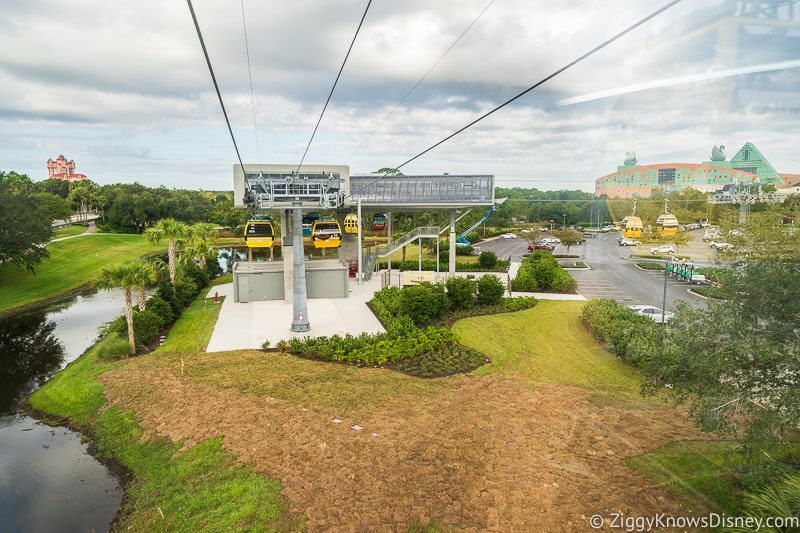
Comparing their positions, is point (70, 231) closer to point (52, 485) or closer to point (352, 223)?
point (352, 223)

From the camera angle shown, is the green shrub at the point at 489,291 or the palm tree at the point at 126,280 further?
the green shrub at the point at 489,291

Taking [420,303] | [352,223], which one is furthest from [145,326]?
[352,223]

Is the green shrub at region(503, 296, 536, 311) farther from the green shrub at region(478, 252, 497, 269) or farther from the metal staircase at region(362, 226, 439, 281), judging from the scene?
the green shrub at region(478, 252, 497, 269)

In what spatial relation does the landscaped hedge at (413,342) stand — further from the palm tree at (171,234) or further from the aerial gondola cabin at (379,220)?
the aerial gondola cabin at (379,220)

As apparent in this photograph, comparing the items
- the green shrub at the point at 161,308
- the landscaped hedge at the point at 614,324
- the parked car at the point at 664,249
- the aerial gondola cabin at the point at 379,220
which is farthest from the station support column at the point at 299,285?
the aerial gondola cabin at the point at 379,220

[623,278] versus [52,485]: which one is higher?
[623,278]

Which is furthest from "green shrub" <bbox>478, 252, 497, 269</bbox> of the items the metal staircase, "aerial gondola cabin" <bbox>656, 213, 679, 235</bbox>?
"aerial gondola cabin" <bbox>656, 213, 679, 235</bbox>
